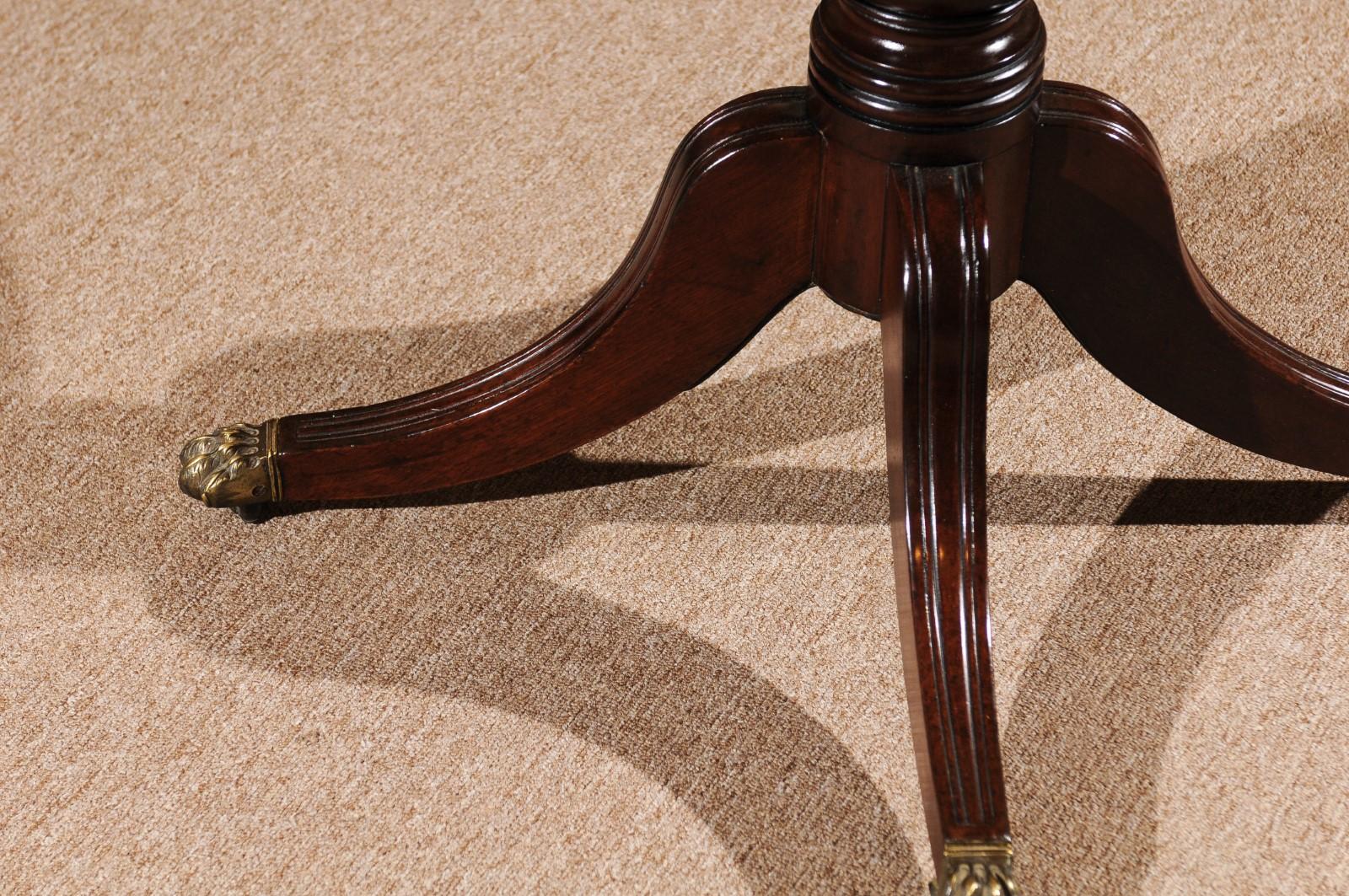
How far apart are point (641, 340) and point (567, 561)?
142mm

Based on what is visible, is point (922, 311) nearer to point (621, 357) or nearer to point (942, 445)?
point (942, 445)

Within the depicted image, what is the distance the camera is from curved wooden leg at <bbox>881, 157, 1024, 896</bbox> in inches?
27.1

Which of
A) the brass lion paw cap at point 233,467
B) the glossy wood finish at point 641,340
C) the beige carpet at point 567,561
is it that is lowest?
the beige carpet at point 567,561

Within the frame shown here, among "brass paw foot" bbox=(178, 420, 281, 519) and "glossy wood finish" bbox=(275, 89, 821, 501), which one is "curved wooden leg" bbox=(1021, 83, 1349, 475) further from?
"brass paw foot" bbox=(178, 420, 281, 519)

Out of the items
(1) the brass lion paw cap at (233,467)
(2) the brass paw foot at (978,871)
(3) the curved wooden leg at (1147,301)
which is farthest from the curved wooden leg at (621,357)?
(2) the brass paw foot at (978,871)

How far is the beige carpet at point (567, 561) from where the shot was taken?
0.76 metres

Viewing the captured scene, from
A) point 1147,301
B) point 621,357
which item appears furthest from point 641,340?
point 1147,301

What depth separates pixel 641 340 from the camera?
0.82 meters

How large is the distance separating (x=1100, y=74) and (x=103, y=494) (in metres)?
0.80

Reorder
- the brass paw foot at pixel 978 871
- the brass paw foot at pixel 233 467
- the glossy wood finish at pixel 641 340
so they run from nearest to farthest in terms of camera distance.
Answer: the brass paw foot at pixel 978 871 < the glossy wood finish at pixel 641 340 < the brass paw foot at pixel 233 467

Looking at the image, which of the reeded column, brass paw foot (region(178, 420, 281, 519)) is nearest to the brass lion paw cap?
brass paw foot (region(178, 420, 281, 519))

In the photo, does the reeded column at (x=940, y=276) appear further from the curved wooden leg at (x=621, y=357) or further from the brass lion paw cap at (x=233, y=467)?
the brass lion paw cap at (x=233, y=467)

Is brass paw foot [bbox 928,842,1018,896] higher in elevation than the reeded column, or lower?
lower

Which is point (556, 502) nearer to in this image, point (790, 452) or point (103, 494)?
point (790, 452)
